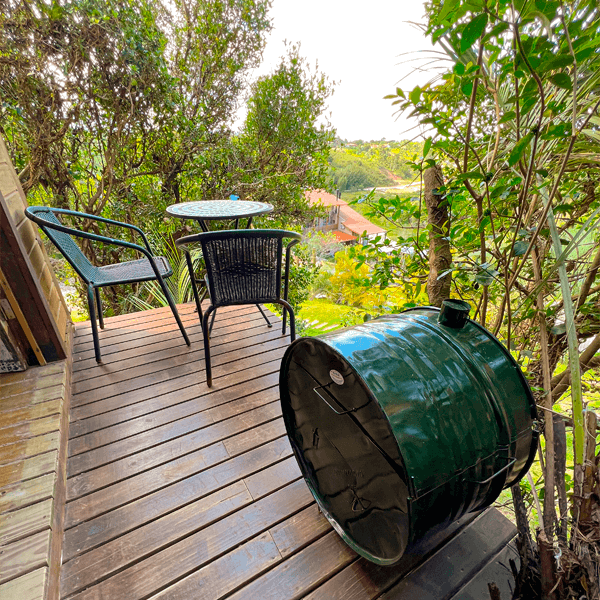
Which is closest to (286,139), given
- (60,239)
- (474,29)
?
(60,239)

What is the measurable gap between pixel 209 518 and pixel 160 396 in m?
0.82

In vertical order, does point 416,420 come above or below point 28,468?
above

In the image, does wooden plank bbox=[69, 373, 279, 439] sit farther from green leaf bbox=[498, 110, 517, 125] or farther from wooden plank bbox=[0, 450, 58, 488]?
green leaf bbox=[498, 110, 517, 125]

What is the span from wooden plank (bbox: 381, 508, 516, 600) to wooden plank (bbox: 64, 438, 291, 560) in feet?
2.20

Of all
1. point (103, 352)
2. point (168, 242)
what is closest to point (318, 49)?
point (168, 242)

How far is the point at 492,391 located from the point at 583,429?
0.28 meters

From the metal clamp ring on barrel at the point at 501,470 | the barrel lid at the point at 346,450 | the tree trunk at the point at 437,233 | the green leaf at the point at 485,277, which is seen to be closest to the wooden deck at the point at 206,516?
the barrel lid at the point at 346,450

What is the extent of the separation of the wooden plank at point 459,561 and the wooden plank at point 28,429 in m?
1.53

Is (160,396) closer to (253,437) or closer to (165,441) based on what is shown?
(165,441)

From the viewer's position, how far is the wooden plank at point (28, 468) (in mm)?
1247

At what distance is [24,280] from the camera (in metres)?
1.65

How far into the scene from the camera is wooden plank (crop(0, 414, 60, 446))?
4.61ft

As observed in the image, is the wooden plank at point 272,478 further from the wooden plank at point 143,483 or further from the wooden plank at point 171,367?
the wooden plank at point 171,367

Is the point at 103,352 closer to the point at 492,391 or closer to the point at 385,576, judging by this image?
the point at 385,576
